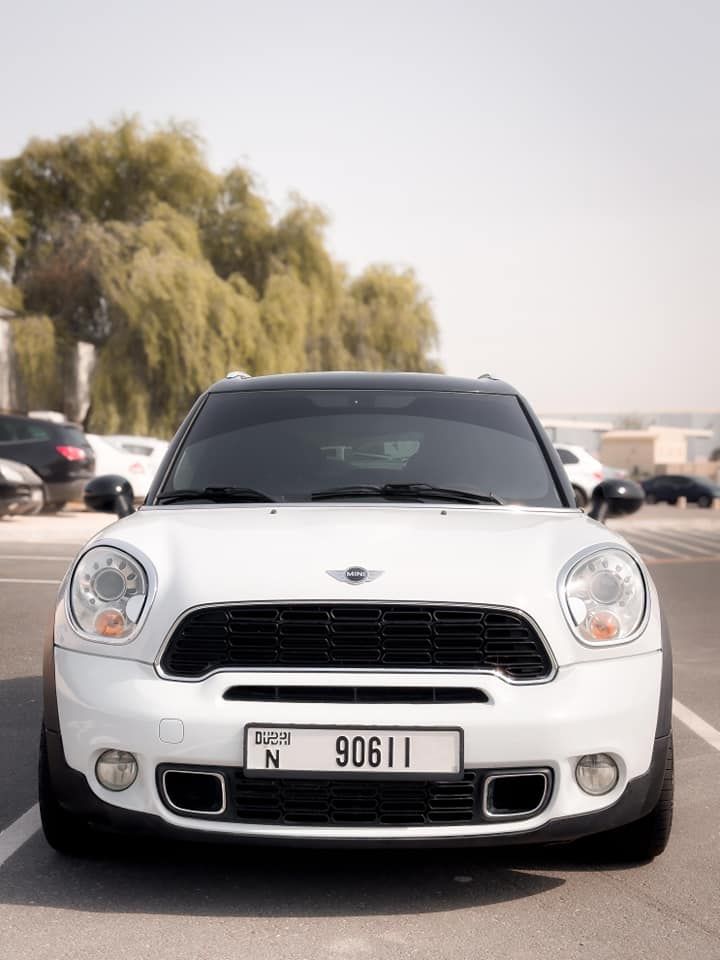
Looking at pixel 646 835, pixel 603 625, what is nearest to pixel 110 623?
pixel 603 625

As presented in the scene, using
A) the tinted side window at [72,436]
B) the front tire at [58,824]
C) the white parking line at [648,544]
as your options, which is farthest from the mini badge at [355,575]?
the tinted side window at [72,436]

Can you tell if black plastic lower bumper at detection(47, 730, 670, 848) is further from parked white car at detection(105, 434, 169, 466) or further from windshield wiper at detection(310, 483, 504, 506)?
parked white car at detection(105, 434, 169, 466)

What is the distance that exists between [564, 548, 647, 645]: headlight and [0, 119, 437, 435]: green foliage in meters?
29.5

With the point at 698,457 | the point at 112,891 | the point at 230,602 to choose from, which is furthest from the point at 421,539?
the point at 698,457

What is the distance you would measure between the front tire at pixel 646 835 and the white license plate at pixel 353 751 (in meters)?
0.78

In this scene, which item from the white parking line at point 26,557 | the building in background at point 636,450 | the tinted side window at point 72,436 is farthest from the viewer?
the building in background at point 636,450

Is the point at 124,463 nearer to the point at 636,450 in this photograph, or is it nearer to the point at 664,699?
the point at 664,699

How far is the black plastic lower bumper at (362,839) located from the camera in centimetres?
376

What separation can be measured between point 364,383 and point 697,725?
7.84 feet

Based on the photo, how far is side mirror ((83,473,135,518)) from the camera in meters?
5.60

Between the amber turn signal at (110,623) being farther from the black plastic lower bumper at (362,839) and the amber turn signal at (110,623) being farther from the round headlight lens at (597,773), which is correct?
the round headlight lens at (597,773)

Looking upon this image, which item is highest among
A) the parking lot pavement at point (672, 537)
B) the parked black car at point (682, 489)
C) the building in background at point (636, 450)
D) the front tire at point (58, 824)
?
the front tire at point (58, 824)

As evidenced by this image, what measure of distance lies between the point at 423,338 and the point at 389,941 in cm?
4341

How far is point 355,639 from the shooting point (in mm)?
3840
